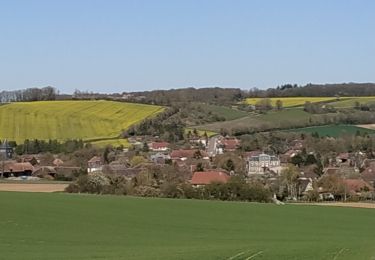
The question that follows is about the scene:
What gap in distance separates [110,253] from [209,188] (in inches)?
1472

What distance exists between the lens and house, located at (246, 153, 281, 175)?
297 ft

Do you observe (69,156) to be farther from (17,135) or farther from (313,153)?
(313,153)

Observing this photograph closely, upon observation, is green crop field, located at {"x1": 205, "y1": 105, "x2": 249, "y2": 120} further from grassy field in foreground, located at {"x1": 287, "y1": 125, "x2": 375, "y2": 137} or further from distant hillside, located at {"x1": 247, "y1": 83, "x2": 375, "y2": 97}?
distant hillside, located at {"x1": 247, "y1": 83, "x2": 375, "y2": 97}

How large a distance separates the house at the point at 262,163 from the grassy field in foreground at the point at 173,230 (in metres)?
41.5

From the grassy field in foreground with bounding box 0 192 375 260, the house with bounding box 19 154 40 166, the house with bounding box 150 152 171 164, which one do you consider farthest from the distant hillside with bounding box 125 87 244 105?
the grassy field in foreground with bounding box 0 192 375 260

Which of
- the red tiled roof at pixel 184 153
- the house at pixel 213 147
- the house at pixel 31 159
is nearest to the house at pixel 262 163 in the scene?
the red tiled roof at pixel 184 153

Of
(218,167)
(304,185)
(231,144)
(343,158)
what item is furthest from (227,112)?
(304,185)

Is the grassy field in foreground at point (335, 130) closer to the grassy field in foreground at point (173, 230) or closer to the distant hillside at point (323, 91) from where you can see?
the distant hillside at point (323, 91)

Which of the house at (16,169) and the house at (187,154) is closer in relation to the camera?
the house at (16,169)

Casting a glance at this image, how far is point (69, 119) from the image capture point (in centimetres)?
12675

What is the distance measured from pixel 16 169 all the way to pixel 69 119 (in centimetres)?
3667

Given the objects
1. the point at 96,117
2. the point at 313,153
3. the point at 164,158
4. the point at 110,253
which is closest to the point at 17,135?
the point at 96,117

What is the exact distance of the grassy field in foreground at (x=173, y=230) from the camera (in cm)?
2183

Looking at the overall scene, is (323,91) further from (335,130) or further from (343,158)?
(343,158)
